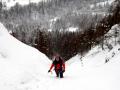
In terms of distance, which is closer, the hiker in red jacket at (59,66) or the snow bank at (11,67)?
the snow bank at (11,67)

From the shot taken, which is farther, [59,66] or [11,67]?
[59,66]

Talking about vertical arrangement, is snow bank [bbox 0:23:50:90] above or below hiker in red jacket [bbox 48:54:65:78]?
above

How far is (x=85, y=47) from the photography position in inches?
2687

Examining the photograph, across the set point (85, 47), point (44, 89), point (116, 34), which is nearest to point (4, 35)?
point (44, 89)

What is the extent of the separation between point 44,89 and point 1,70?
267 centimetres

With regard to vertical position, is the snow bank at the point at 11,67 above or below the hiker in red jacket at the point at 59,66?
above

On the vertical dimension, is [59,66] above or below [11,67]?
below

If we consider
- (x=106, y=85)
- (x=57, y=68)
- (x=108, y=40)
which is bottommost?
(x=108, y=40)

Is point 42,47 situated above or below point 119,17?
below

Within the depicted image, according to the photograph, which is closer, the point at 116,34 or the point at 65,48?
the point at 116,34

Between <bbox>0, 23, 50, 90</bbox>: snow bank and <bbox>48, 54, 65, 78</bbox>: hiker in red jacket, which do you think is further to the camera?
<bbox>48, 54, 65, 78</bbox>: hiker in red jacket

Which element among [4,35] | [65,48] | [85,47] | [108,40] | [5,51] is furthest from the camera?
[65,48]

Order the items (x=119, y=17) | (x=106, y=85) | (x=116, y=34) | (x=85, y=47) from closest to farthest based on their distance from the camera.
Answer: (x=106, y=85)
(x=116, y=34)
(x=119, y=17)
(x=85, y=47)

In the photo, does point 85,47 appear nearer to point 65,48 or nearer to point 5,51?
point 65,48
